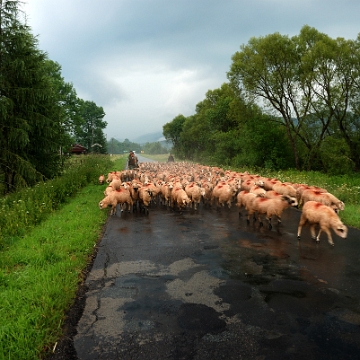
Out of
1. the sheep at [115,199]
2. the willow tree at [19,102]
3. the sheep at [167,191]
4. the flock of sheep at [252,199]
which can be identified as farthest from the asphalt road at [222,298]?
the willow tree at [19,102]

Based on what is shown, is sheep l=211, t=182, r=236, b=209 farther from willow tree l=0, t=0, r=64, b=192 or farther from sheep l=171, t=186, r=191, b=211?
willow tree l=0, t=0, r=64, b=192

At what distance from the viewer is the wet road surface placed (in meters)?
4.15

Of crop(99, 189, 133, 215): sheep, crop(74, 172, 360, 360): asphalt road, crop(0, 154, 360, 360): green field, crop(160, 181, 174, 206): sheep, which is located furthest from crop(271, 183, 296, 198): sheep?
crop(99, 189, 133, 215): sheep

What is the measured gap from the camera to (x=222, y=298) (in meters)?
5.51

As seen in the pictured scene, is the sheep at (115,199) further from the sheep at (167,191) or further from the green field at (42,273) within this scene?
the sheep at (167,191)

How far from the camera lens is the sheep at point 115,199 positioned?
13234 mm

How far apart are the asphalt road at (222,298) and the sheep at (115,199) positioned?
371cm

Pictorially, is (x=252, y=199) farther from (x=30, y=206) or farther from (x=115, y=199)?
(x=30, y=206)

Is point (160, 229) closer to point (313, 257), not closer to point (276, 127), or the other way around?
point (313, 257)

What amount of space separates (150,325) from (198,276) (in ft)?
6.64

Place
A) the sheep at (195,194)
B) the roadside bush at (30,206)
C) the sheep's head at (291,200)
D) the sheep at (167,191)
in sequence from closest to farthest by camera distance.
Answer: the roadside bush at (30,206)
the sheep's head at (291,200)
the sheep at (195,194)
the sheep at (167,191)

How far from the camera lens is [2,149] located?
63.7 ft

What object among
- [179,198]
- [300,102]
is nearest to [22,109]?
[179,198]

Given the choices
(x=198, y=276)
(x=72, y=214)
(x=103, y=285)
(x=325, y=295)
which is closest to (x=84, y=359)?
(x=103, y=285)
